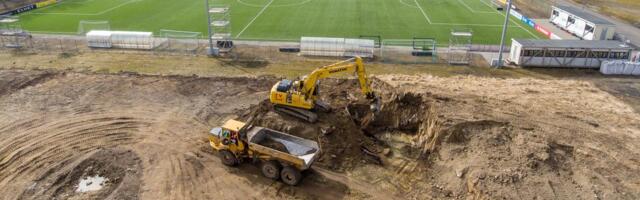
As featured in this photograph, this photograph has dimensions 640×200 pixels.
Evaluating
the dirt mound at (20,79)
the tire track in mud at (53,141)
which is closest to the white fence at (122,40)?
the dirt mound at (20,79)

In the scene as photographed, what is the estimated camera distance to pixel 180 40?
135ft

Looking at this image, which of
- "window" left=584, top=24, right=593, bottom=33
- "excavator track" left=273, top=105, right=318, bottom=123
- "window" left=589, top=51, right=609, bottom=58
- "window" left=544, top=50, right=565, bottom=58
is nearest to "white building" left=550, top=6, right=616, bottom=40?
"window" left=584, top=24, right=593, bottom=33

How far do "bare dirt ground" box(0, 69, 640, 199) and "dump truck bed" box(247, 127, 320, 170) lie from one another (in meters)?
1.22

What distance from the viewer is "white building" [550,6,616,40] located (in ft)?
136

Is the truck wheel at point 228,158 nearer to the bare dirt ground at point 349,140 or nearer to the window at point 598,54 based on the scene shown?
the bare dirt ground at point 349,140

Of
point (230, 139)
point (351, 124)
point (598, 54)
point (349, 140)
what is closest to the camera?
point (230, 139)

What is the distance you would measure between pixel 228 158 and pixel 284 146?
2.72m

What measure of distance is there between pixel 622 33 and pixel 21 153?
5356cm

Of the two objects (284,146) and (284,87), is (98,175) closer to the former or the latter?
(284,146)

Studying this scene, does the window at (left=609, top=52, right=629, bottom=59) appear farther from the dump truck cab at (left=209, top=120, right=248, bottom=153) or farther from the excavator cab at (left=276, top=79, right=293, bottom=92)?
the dump truck cab at (left=209, top=120, right=248, bottom=153)

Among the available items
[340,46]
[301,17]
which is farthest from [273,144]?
[301,17]

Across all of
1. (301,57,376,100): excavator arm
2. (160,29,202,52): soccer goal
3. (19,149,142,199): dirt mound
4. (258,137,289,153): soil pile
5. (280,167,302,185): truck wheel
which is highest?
(301,57,376,100): excavator arm

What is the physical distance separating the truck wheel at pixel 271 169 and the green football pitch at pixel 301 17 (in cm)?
2432

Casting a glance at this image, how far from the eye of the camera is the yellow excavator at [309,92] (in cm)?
2236
